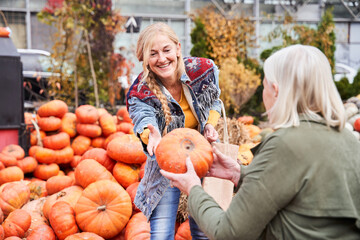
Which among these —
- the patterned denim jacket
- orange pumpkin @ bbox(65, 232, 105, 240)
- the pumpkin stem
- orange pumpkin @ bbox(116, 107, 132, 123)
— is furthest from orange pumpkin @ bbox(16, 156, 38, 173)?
the patterned denim jacket

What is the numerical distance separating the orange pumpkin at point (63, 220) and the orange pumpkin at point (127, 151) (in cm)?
77

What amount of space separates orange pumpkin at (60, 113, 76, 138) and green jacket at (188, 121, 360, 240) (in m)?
4.05

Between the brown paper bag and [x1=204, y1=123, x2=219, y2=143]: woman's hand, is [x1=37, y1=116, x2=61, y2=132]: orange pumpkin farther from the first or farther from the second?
the brown paper bag

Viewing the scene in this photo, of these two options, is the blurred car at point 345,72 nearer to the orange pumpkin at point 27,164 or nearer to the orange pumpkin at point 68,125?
the orange pumpkin at point 68,125

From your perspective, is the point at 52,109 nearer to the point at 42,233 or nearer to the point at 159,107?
the point at 42,233

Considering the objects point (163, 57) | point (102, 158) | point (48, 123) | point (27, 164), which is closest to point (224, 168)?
Answer: point (163, 57)

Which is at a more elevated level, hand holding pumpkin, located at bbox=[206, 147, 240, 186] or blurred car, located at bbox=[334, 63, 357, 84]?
blurred car, located at bbox=[334, 63, 357, 84]

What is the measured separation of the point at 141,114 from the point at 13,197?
1964mm

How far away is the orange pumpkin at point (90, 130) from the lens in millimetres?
4883

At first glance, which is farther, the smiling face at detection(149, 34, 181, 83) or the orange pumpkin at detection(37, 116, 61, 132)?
the orange pumpkin at detection(37, 116, 61, 132)

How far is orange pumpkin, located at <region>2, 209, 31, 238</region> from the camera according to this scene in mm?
2764

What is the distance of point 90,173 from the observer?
133 inches

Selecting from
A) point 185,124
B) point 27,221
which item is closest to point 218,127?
point 185,124

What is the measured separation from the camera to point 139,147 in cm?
357
